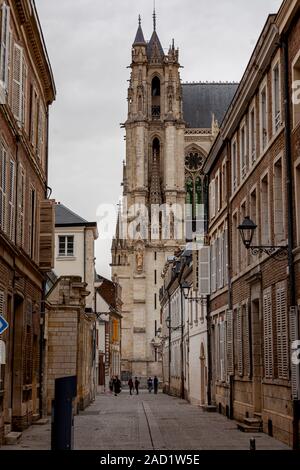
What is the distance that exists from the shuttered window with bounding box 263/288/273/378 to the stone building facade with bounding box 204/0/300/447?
3 centimetres

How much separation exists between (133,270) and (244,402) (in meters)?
82.2

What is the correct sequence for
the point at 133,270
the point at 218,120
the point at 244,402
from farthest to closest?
the point at 218,120, the point at 133,270, the point at 244,402

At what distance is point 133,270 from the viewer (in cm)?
10919

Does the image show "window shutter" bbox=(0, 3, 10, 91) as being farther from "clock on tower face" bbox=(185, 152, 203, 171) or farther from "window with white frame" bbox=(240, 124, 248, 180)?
"clock on tower face" bbox=(185, 152, 203, 171)

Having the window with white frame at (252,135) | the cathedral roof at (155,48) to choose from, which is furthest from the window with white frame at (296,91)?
the cathedral roof at (155,48)

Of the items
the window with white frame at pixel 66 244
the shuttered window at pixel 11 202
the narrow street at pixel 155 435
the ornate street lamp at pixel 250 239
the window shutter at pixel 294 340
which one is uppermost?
the window with white frame at pixel 66 244

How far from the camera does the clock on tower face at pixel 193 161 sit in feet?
397

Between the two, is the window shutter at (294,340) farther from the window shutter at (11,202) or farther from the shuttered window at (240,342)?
the shuttered window at (240,342)

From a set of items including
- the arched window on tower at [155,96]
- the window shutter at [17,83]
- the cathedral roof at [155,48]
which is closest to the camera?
the window shutter at [17,83]

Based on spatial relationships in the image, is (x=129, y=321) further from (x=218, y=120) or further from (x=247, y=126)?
(x=247, y=126)

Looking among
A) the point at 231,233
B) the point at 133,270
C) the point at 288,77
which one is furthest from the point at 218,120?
the point at 288,77

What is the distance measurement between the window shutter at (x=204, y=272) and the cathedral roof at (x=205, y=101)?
93109 mm

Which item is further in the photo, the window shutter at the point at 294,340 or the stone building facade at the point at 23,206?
the stone building facade at the point at 23,206

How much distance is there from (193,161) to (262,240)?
98.0 metres
